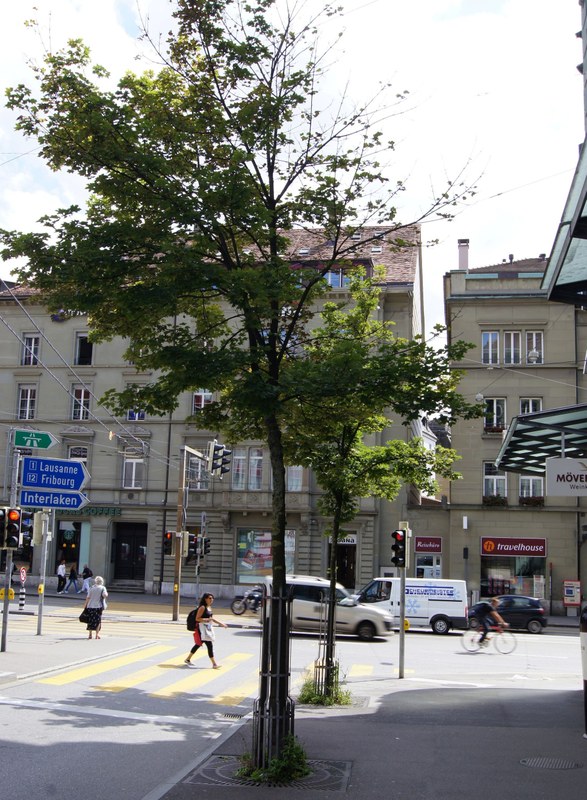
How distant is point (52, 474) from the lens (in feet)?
59.5

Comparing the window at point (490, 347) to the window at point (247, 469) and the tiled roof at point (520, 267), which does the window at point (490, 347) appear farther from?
the window at point (247, 469)

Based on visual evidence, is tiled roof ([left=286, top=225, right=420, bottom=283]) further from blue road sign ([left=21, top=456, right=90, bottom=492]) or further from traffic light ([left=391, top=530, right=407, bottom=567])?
blue road sign ([left=21, top=456, right=90, bottom=492])

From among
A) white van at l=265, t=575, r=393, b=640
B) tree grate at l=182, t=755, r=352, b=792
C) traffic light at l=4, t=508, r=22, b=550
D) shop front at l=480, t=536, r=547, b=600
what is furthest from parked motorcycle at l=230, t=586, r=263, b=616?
tree grate at l=182, t=755, r=352, b=792

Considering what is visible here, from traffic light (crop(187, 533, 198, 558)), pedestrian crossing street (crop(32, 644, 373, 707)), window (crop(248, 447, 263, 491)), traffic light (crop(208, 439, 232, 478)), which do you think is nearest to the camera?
pedestrian crossing street (crop(32, 644, 373, 707))

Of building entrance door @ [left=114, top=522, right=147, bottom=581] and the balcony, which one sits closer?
the balcony

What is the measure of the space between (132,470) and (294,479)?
8477 millimetres

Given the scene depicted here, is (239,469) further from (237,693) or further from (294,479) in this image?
(237,693)

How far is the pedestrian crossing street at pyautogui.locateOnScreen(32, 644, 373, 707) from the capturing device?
14969mm

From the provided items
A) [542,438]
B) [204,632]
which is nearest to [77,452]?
[204,632]

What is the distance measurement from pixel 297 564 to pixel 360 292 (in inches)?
1059

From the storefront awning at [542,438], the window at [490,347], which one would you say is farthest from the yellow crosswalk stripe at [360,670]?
the window at [490,347]

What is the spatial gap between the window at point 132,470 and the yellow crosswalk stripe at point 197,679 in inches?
956

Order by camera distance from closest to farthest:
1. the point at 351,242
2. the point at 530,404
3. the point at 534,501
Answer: the point at 351,242 < the point at 534,501 < the point at 530,404

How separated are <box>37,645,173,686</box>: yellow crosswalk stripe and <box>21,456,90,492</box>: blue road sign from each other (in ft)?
11.8
